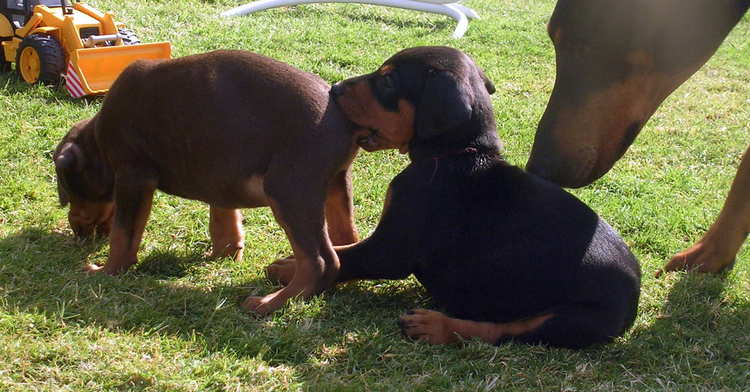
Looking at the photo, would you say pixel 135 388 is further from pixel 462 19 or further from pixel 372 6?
pixel 372 6

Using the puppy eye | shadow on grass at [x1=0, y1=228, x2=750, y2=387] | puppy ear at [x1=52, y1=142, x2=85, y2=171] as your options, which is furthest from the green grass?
the puppy eye

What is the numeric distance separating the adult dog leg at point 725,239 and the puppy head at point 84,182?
300cm

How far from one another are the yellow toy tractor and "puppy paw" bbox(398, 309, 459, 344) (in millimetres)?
3724

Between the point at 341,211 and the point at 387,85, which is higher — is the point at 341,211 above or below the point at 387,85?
below

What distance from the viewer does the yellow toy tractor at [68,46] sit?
21.8ft

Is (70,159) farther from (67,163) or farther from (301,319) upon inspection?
(301,319)

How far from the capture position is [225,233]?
4586 millimetres

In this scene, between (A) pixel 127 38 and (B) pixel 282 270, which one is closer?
(B) pixel 282 270

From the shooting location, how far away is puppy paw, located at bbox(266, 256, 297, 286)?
427cm

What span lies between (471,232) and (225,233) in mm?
1355

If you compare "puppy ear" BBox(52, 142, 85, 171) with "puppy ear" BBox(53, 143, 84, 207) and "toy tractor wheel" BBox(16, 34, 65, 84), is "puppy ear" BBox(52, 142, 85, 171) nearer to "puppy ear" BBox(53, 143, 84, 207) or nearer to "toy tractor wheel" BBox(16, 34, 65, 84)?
"puppy ear" BBox(53, 143, 84, 207)

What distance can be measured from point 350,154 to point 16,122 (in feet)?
→ 9.98

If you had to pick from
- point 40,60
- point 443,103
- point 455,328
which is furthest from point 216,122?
point 40,60

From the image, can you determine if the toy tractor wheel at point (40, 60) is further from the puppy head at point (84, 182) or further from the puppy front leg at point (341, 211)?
the puppy front leg at point (341, 211)
